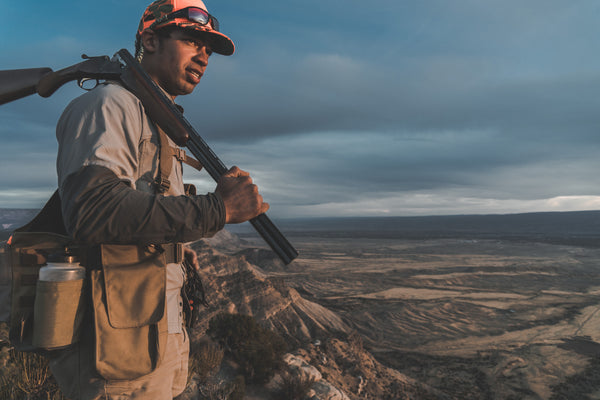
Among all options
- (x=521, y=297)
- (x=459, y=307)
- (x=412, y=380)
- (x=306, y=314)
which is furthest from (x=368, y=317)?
(x=521, y=297)

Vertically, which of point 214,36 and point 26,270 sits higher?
point 214,36

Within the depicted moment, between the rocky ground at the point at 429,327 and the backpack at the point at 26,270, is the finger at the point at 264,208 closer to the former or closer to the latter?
the backpack at the point at 26,270

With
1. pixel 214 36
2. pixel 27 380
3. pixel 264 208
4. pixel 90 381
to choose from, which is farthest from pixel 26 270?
pixel 27 380

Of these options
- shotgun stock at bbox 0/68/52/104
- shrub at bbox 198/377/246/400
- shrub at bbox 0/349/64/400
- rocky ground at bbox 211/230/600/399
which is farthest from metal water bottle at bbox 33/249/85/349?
rocky ground at bbox 211/230/600/399

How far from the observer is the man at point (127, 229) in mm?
1220

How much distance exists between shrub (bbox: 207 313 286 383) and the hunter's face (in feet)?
19.6

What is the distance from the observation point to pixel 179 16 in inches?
69.7

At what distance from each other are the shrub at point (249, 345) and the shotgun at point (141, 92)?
5607 millimetres

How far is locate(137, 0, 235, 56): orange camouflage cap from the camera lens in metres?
1.77

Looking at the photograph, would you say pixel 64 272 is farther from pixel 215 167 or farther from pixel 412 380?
pixel 412 380

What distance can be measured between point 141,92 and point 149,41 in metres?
0.41

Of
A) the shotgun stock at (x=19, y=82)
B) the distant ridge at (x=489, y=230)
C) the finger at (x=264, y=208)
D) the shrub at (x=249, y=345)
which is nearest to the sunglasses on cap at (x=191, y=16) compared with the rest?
the shotgun stock at (x=19, y=82)

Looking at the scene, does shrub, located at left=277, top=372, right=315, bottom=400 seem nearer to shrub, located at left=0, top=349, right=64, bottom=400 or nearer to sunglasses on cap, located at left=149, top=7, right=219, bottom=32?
shrub, located at left=0, top=349, right=64, bottom=400

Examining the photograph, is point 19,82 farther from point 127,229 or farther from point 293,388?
point 293,388
